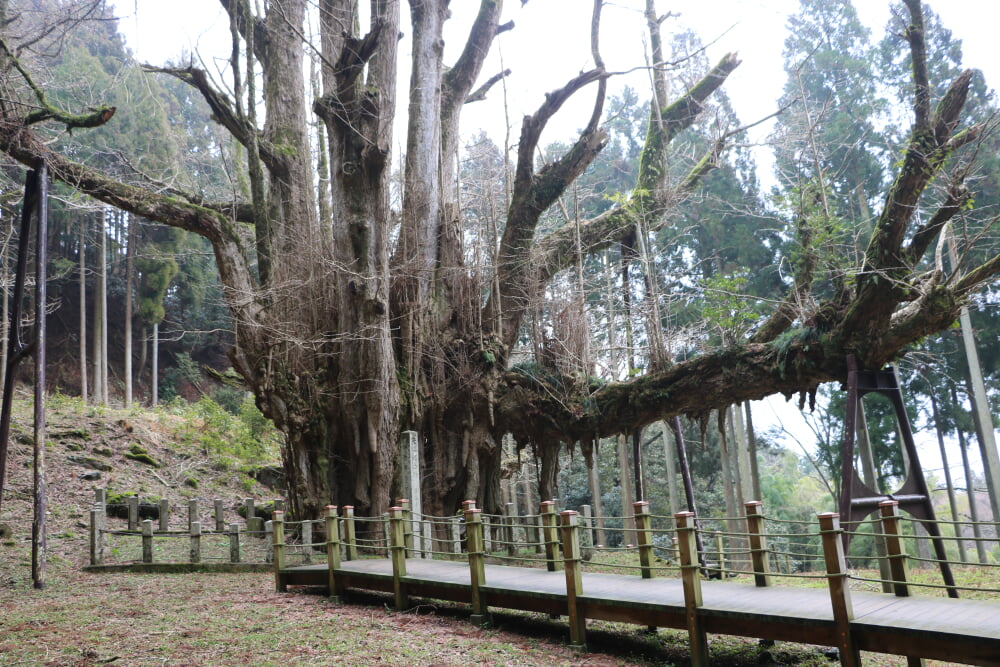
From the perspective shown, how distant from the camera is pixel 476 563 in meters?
7.14

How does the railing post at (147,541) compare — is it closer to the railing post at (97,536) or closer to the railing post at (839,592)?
the railing post at (97,536)

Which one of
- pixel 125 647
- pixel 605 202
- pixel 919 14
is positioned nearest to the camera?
pixel 125 647

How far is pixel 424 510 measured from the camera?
12391mm

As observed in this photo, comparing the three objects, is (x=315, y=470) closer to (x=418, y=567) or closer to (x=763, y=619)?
(x=418, y=567)

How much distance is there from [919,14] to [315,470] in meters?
10.3

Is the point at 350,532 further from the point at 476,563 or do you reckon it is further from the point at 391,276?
the point at 391,276

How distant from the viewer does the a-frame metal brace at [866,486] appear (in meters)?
8.39

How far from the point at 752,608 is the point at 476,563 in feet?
8.88

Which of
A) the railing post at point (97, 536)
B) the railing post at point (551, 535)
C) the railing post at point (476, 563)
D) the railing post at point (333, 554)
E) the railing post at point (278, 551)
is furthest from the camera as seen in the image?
the railing post at point (97, 536)

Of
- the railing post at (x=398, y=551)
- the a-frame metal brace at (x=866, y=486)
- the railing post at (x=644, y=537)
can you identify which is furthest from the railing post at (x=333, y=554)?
the a-frame metal brace at (x=866, y=486)

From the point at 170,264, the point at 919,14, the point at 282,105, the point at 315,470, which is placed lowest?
the point at 315,470

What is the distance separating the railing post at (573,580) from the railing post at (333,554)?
3541 millimetres

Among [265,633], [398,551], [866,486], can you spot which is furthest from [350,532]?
[866,486]

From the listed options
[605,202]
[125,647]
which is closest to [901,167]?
[125,647]
